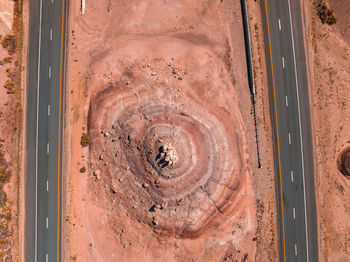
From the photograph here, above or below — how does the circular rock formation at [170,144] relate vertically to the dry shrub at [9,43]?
below

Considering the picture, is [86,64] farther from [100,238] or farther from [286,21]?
[286,21]

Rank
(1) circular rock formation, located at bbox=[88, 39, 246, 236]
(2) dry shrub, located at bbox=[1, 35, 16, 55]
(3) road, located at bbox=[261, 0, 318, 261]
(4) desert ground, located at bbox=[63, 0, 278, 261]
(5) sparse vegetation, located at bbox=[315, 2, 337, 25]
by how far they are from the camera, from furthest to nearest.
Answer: (2) dry shrub, located at bbox=[1, 35, 16, 55] → (5) sparse vegetation, located at bbox=[315, 2, 337, 25] → (3) road, located at bbox=[261, 0, 318, 261] → (4) desert ground, located at bbox=[63, 0, 278, 261] → (1) circular rock formation, located at bbox=[88, 39, 246, 236]

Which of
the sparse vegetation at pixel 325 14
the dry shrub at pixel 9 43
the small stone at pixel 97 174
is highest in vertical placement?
A: the sparse vegetation at pixel 325 14

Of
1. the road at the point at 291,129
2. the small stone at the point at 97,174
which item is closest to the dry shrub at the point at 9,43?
the small stone at the point at 97,174

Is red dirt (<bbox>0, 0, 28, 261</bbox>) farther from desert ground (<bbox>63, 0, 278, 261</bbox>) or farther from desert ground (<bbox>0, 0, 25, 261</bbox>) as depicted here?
desert ground (<bbox>63, 0, 278, 261</bbox>)

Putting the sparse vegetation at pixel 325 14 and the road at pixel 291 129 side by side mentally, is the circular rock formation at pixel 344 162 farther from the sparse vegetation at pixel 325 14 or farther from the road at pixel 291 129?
the sparse vegetation at pixel 325 14

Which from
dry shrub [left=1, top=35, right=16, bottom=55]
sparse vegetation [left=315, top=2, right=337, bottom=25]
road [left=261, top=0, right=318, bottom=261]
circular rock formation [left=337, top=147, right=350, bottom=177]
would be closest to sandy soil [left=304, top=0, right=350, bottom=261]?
circular rock formation [left=337, top=147, right=350, bottom=177]
